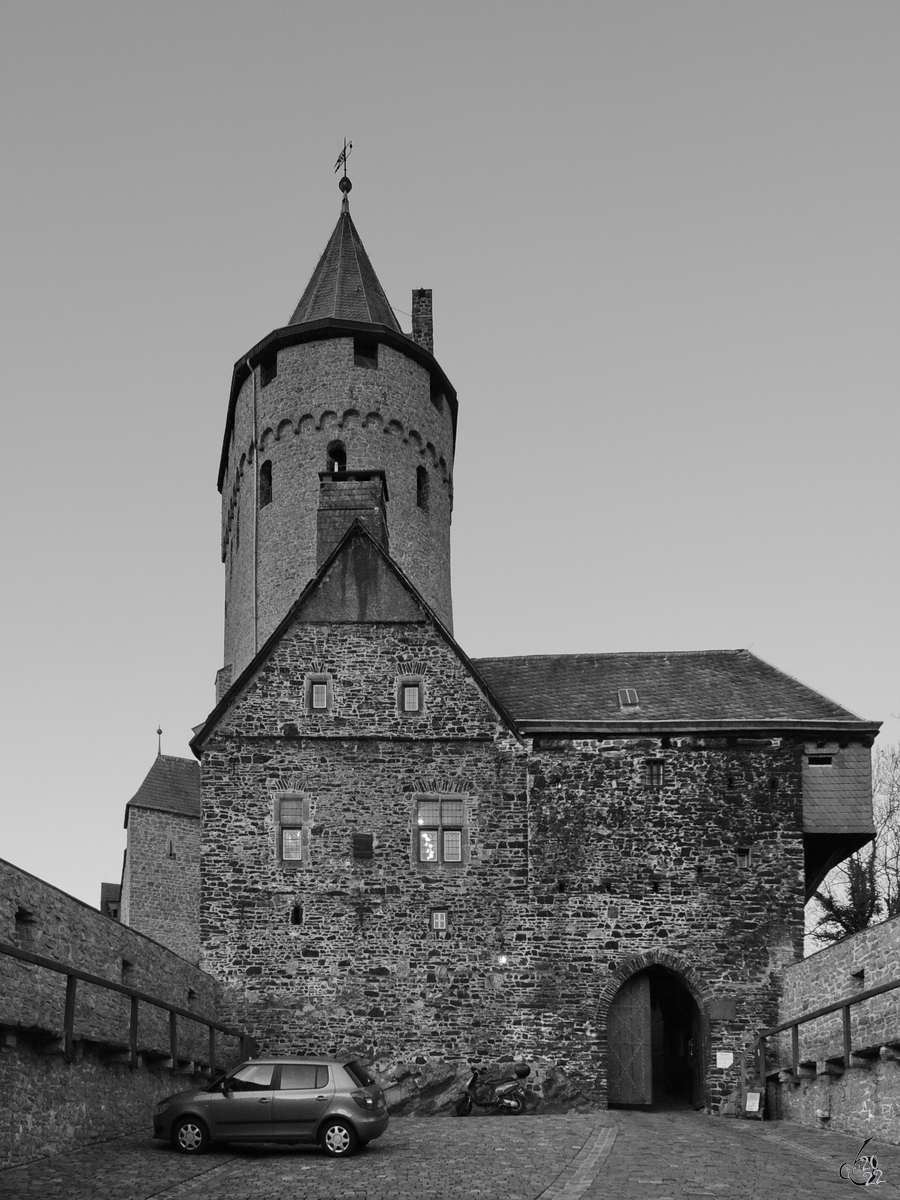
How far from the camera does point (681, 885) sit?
89.0ft

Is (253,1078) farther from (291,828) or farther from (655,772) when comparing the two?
(655,772)

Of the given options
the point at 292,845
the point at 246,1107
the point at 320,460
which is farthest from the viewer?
the point at 320,460

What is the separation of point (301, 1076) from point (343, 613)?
40.6ft

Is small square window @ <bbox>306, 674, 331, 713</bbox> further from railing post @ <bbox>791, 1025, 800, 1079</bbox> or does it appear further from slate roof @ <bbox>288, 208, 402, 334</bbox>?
slate roof @ <bbox>288, 208, 402, 334</bbox>

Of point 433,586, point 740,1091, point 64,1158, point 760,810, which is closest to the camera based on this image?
point 64,1158

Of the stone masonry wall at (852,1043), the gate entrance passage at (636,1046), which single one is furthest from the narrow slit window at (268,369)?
the stone masonry wall at (852,1043)

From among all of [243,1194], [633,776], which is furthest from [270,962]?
[243,1194]

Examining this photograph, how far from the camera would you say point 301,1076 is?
691 inches

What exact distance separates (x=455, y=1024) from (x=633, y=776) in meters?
5.72

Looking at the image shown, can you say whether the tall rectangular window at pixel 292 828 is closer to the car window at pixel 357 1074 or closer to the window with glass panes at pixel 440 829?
the window with glass panes at pixel 440 829

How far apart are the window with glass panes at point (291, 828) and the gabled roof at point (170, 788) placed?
16.0 metres

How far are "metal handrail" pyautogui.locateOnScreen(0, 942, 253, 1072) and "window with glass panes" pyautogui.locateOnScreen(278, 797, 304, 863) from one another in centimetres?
346

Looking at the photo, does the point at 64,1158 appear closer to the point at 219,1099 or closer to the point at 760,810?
the point at 219,1099

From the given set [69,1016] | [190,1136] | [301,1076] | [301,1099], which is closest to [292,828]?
[301,1076]
